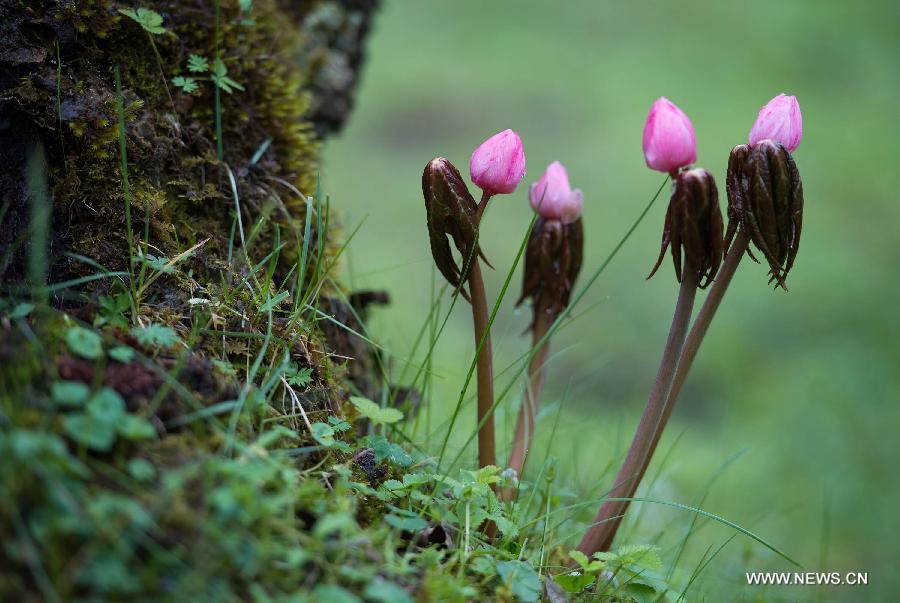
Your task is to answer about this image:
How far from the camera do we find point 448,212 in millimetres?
1586

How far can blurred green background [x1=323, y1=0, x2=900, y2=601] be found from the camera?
3.85 m

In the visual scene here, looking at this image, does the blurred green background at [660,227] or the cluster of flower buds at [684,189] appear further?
the blurred green background at [660,227]

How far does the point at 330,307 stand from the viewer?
1.98 metres

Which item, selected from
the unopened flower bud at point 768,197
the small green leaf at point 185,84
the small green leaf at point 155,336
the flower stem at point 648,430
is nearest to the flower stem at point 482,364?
the flower stem at point 648,430

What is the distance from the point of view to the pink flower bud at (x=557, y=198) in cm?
191

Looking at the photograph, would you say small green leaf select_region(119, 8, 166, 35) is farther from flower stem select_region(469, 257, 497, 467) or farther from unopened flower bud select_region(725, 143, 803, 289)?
unopened flower bud select_region(725, 143, 803, 289)

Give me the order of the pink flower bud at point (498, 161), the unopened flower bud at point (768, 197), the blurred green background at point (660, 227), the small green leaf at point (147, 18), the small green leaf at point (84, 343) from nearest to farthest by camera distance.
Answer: the small green leaf at point (84, 343) → the unopened flower bud at point (768, 197) → the pink flower bud at point (498, 161) → the small green leaf at point (147, 18) → the blurred green background at point (660, 227)

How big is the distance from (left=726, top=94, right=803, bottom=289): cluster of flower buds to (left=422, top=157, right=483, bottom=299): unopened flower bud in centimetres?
57

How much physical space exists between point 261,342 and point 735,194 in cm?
108

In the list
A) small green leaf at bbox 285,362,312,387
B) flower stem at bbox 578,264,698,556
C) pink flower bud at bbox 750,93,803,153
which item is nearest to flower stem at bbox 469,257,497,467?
flower stem at bbox 578,264,698,556

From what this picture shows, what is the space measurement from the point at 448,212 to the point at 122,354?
0.73m

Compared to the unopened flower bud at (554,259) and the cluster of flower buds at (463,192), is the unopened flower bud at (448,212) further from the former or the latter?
the unopened flower bud at (554,259)

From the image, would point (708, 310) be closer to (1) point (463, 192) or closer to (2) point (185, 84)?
(1) point (463, 192)

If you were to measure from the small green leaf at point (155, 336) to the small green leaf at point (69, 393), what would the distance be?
227 mm
